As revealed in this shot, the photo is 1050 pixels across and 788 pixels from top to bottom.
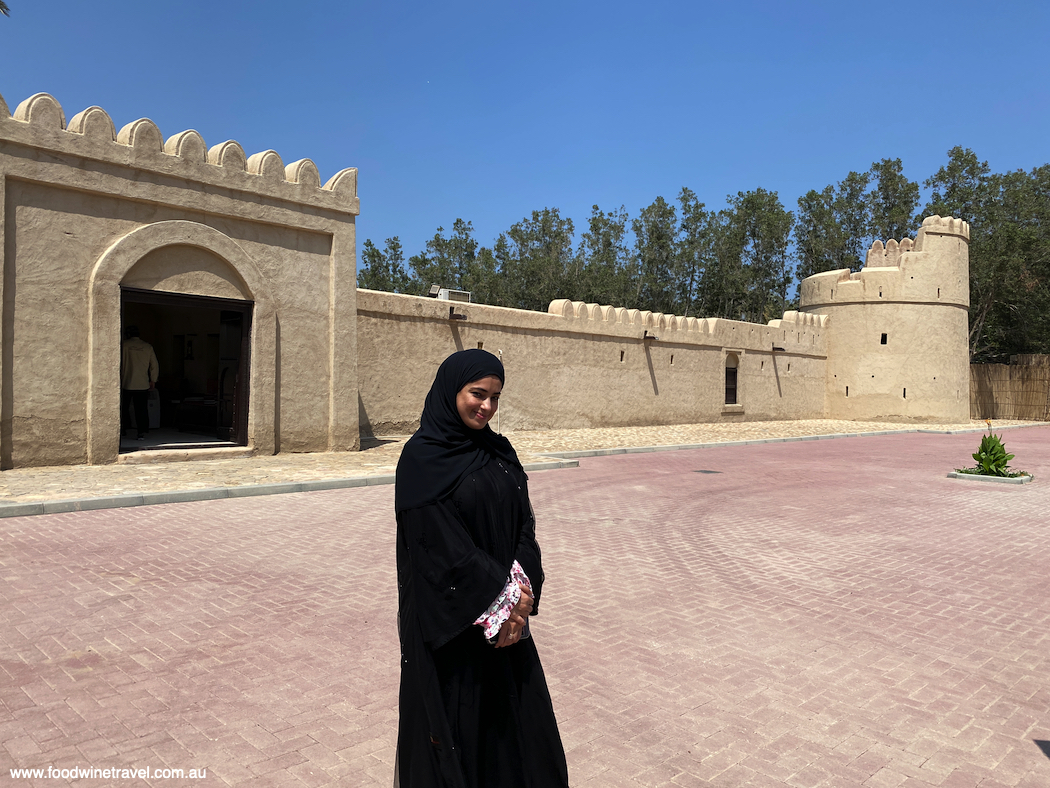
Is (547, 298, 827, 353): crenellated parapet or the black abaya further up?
(547, 298, 827, 353): crenellated parapet

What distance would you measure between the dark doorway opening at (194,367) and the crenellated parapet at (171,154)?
6.95 feet

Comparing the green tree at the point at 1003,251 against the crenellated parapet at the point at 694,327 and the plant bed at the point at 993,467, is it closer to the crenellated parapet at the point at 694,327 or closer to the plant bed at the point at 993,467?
the crenellated parapet at the point at 694,327

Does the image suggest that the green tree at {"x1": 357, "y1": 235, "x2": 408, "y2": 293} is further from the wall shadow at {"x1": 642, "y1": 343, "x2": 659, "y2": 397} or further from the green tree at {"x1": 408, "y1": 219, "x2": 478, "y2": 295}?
the wall shadow at {"x1": 642, "y1": 343, "x2": 659, "y2": 397}

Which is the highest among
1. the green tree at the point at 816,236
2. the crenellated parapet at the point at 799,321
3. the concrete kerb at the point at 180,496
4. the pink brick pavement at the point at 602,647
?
the green tree at the point at 816,236

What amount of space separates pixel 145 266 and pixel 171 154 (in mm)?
1955

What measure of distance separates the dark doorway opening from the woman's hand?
11849 millimetres

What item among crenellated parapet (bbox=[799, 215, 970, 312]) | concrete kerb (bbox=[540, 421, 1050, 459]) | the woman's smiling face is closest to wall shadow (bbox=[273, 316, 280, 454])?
concrete kerb (bbox=[540, 421, 1050, 459])

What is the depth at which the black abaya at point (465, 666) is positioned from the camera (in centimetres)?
233

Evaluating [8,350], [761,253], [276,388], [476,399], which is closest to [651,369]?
[276,388]

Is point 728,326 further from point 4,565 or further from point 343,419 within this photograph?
point 4,565

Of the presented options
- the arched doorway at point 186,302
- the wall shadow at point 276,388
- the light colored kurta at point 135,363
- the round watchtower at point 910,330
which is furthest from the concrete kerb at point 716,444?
the light colored kurta at point 135,363

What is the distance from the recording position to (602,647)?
177 inches

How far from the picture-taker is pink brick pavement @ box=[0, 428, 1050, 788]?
3182 millimetres

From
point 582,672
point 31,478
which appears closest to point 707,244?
point 31,478
